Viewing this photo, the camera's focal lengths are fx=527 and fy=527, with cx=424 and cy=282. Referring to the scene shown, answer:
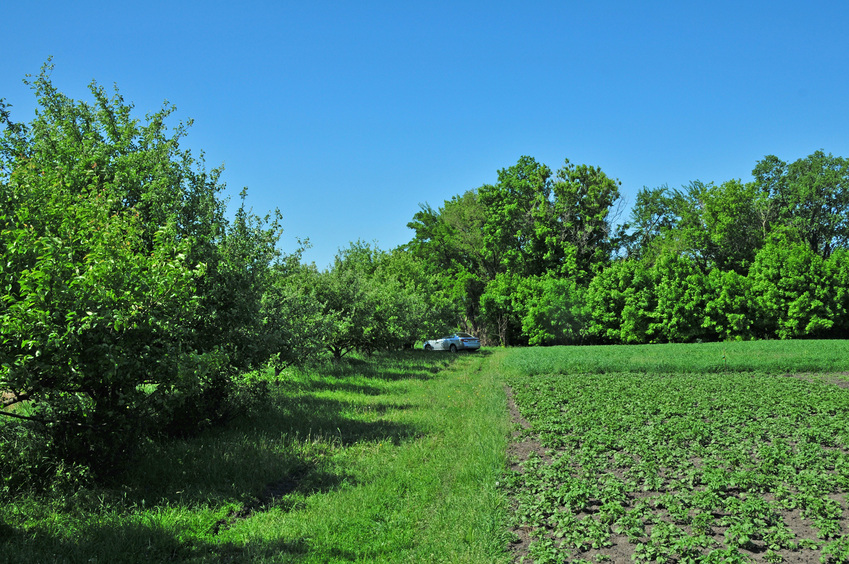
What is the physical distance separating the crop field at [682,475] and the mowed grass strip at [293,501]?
0.74 metres

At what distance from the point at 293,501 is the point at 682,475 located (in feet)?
19.7

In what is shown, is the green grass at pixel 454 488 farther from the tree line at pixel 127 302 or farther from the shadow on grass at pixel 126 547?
the tree line at pixel 127 302

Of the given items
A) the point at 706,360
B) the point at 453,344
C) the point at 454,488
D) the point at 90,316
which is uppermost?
the point at 90,316

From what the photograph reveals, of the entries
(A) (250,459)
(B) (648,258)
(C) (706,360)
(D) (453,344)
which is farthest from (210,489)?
(B) (648,258)

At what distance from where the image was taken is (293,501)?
770 cm

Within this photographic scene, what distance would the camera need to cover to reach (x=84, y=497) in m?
6.93

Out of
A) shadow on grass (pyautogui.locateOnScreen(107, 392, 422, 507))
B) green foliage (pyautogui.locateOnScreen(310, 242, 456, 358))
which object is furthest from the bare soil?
green foliage (pyautogui.locateOnScreen(310, 242, 456, 358))

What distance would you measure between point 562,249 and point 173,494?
54.0m

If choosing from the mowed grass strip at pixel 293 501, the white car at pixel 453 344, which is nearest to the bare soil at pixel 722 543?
the mowed grass strip at pixel 293 501

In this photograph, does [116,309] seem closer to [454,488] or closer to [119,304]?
[119,304]

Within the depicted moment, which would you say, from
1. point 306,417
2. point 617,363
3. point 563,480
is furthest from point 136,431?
point 617,363

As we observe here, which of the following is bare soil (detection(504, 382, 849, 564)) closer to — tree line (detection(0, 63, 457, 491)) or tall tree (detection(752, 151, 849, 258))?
tree line (detection(0, 63, 457, 491))

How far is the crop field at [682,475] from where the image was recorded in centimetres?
575

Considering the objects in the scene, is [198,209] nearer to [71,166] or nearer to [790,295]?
[71,166]
